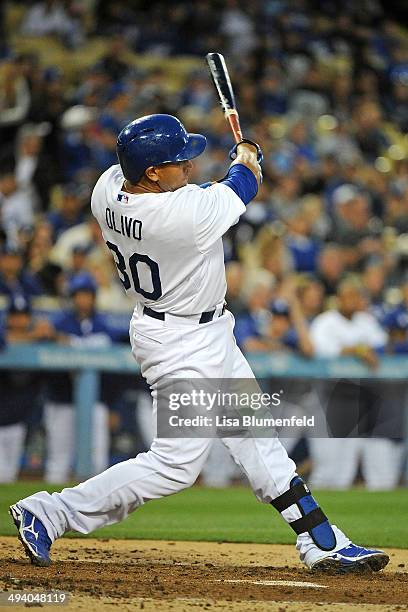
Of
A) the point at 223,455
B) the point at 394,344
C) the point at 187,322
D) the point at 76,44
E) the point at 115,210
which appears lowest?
the point at 223,455

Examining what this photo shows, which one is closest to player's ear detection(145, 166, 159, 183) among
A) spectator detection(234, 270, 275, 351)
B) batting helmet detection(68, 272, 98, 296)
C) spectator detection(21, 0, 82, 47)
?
batting helmet detection(68, 272, 98, 296)

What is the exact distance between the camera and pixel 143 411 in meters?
8.40

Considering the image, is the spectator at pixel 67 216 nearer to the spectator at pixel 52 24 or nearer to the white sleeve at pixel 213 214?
the spectator at pixel 52 24

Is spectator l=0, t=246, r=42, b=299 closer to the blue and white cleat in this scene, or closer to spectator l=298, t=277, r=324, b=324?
spectator l=298, t=277, r=324, b=324

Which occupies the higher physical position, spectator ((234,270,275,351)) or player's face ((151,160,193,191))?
player's face ((151,160,193,191))

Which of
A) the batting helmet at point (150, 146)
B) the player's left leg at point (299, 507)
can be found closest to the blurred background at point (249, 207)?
the player's left leg at point (299, 507)

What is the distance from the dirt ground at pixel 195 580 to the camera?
3.58 m

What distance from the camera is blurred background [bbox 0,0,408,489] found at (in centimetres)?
829

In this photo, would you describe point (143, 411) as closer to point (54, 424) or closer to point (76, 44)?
point (54, 424)

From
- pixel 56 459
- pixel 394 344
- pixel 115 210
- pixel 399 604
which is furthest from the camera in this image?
pixel 394 344

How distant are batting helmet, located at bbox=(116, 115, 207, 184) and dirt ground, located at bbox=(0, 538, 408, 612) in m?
1.60

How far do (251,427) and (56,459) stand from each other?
4.06 m

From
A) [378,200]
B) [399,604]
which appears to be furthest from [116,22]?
[399,604]

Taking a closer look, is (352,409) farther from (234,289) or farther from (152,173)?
(152,173)
